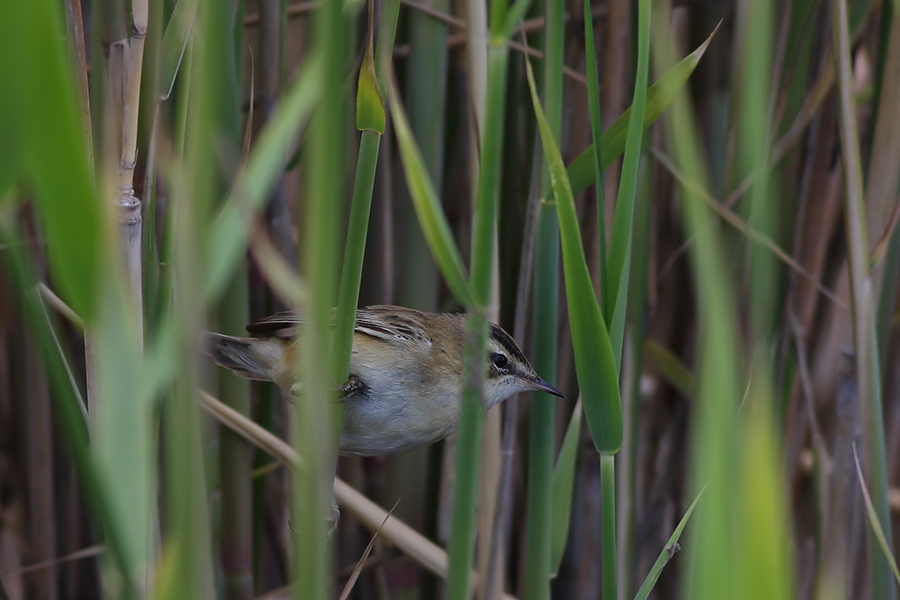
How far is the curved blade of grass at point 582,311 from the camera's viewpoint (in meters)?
0.84

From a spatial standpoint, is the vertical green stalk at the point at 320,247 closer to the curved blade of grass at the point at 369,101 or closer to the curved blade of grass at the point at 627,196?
the curved blade of grass at the point at 369,101

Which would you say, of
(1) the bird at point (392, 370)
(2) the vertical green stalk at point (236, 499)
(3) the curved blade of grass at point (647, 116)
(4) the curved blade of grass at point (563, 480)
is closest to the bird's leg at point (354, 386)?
(1) the bird at point (392, 370)

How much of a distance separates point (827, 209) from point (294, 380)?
3.53ft

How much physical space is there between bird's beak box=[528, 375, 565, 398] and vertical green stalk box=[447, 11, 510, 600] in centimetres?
29

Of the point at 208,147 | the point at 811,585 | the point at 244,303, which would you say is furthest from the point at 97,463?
the point at 811,585

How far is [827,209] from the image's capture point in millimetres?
1679

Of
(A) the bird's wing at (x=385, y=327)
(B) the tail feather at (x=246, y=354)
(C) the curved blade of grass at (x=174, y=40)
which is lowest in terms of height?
(B) the tail feather at (x=246, y=354)

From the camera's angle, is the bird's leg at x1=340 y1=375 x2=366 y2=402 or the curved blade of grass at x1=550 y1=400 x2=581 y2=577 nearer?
the curved blade of grass at x1=550 y1=400 x2=581 y2=577

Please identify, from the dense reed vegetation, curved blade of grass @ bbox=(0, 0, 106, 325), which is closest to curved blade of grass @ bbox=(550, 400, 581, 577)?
the dense reed vegetation

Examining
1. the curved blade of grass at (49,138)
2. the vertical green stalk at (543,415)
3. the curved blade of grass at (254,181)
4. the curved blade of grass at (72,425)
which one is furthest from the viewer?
the vertical green stalk at (543,415)

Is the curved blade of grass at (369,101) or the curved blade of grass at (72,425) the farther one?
the curved blade of grass at (369,101)

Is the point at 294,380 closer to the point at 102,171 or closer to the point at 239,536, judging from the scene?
the point at 239,536

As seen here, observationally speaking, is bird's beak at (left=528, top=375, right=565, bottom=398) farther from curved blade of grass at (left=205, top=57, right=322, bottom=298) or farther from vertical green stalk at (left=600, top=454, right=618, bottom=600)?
curved blade of grass at (left=205, top=57, right=322, bottom=298)

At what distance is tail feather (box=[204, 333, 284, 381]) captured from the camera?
139 centimetres
